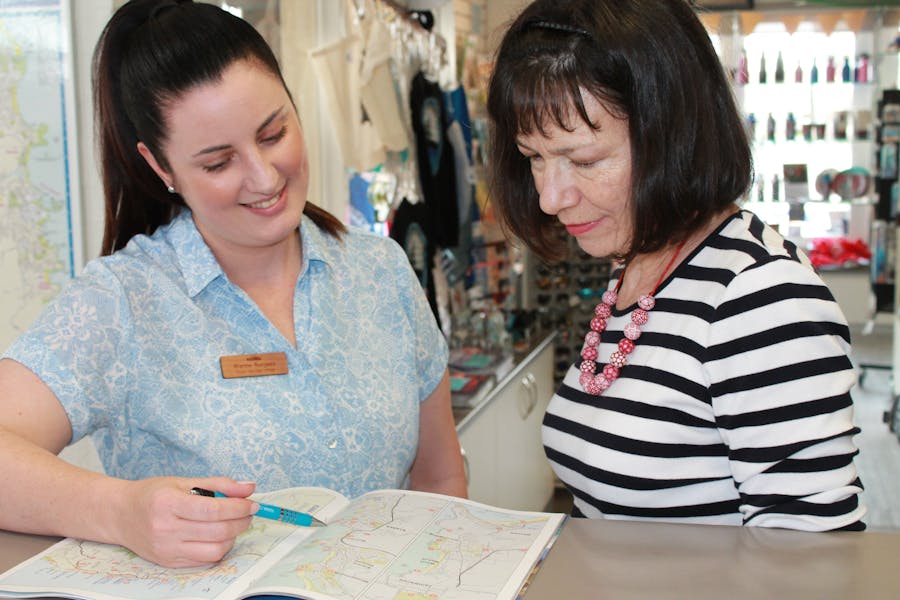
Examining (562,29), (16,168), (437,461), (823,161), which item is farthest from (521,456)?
(823,161)

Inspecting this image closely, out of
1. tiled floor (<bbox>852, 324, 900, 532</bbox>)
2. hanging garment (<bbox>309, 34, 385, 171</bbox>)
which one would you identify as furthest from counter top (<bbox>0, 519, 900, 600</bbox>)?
tiled floor (<bbox>852, 324, 900, 532</bbox>)

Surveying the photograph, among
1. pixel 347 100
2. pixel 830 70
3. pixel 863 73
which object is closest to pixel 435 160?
pixel 347 100

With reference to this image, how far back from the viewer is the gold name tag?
5.14 feet

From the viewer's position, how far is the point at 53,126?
225cm

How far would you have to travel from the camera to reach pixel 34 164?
2.21m

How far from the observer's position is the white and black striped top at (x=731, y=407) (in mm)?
1221

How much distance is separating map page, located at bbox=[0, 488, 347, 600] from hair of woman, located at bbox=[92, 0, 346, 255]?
0.69 m

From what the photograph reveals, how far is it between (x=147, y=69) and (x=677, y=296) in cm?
96

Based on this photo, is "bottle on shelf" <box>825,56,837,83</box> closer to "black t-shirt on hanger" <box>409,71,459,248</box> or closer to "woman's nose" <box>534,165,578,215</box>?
"black t-shirt on hanger" <box>409,71,459,248</box>

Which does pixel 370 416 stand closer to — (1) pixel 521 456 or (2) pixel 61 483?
(2) pixel 61 483

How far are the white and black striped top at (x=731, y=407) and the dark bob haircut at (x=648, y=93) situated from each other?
0.27 ft

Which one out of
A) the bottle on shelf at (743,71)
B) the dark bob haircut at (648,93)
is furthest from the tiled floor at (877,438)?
the dark bob haircut at (648,93)

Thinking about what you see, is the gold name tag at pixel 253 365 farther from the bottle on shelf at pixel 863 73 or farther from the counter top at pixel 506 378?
the bottle on shelf at pixel 863 73

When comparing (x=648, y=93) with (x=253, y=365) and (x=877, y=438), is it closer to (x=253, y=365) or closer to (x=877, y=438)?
(x=253, y=365)
